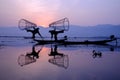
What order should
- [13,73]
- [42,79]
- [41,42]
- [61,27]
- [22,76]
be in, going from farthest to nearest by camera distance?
1. [41,42]
2. [61,27]
3. [13,73]
4. [22,76]
5. [42,79]

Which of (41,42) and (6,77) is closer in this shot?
(6,77)

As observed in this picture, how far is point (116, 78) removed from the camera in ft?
41.8

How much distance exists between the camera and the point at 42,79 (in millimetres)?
12461

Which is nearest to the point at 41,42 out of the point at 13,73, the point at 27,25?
the point at 27,25

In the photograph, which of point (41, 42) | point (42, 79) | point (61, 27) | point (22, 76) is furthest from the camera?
point (41, 42)

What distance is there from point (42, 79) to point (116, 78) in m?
3.49

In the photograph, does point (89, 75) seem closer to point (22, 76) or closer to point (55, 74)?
point (55, 74)

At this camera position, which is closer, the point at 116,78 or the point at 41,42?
the point at 116,78

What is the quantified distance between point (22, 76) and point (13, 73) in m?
1.12

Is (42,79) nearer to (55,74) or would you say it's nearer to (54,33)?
(55,74)

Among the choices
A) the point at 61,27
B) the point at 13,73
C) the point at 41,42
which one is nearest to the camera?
the point at 13,73

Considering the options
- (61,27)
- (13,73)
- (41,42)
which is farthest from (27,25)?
(13,73)

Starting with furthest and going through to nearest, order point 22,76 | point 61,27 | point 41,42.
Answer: point 41,42 → point 61,27 → point 22,76

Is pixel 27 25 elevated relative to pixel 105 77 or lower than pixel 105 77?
elevated
